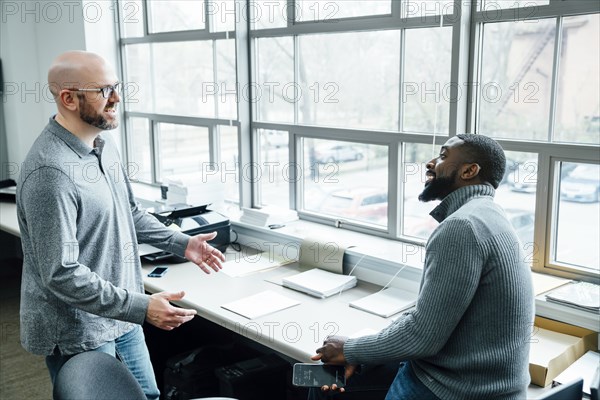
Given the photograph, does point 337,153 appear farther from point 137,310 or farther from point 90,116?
point 137,310

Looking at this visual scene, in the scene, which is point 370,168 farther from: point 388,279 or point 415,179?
point 388,279

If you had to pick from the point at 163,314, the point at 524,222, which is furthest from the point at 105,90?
the point at 524,222

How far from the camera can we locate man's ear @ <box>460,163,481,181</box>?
1916mm

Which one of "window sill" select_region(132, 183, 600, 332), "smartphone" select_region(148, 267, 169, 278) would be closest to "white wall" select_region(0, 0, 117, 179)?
"window sill" select_region(132, 183, 600, 332)

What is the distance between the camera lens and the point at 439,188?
1998 mm

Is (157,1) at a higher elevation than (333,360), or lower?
higher

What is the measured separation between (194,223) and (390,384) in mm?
1501

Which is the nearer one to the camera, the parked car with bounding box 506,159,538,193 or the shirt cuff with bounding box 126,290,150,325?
the shirt cuff with bounding box 126,290,150,325

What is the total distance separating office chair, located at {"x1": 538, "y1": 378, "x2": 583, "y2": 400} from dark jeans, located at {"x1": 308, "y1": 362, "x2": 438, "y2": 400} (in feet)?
1.77

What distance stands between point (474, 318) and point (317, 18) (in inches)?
83.5

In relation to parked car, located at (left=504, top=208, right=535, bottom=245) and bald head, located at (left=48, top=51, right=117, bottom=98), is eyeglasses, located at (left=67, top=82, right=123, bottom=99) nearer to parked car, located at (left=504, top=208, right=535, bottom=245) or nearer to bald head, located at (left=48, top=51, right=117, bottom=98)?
bald head, located at (left=48, top=51, right=117, bottom=98)

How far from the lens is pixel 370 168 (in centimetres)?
327

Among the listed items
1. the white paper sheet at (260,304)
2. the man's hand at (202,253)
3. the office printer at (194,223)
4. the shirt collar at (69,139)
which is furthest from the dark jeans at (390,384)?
the office printer at (194,223)

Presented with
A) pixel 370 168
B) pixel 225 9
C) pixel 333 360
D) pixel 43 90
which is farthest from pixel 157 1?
pixel 333 360
